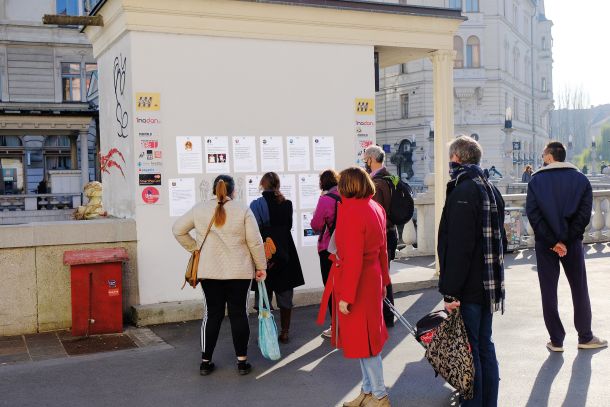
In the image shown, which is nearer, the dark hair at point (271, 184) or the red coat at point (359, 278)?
the red coat at point (359, 278)

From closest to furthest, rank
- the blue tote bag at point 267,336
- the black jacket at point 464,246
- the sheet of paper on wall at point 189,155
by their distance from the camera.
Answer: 1. the black jacket at point 464,246
2. the blue tote bag at point 267,336
3. the sheet of paper on wall at point 189,155

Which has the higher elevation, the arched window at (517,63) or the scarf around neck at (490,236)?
the arched window at (517,63)

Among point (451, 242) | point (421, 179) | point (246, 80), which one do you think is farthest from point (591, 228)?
point (421, 179)

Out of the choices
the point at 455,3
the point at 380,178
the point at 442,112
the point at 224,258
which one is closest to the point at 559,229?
the point at 380,178

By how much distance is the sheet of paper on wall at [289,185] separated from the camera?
9.05 metres

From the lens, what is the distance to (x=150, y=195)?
825 cm

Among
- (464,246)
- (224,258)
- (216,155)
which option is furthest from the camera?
(216,155)

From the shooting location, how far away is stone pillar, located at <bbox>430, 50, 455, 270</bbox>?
10.2 meters

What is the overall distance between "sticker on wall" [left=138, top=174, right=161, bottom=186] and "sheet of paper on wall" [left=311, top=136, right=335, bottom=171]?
2074mm

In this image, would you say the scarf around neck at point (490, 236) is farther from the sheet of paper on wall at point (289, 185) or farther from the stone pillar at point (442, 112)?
the stone pillar at point (442, 112)

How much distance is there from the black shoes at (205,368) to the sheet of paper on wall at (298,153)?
3476 mm

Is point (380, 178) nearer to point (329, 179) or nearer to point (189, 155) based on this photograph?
point (329, 179)

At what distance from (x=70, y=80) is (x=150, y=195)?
33.2 meters

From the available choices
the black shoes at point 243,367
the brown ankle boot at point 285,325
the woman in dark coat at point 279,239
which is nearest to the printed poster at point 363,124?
the woman in dark coat at point 279,239
